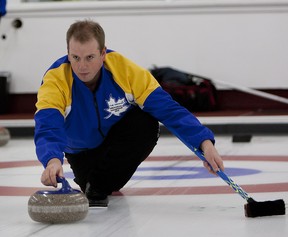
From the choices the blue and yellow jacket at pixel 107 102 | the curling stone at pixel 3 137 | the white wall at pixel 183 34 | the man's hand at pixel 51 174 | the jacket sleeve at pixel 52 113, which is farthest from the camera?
the white wall at pixel 183 34

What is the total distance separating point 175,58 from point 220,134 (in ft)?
3.31

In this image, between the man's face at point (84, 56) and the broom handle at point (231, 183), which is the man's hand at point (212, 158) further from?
the man's face at point (84, 56)

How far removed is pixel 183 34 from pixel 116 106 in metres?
4.17

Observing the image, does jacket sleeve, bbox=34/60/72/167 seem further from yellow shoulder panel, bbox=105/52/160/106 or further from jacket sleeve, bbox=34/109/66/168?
yellow shoulder panel, bbox=105/52/160/106

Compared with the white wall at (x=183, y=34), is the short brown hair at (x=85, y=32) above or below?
above

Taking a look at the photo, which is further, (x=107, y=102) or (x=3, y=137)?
(x=3, y=137)

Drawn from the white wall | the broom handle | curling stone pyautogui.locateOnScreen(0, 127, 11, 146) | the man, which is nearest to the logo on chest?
the man

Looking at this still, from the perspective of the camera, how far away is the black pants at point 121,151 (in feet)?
8.68

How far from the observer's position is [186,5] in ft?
21.6

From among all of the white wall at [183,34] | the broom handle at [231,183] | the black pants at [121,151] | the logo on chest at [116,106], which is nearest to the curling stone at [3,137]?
the white wall at [183,34]

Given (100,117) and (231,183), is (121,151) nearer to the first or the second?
(100,117)

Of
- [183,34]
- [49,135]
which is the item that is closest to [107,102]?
[49,135]

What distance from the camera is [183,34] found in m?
6.64

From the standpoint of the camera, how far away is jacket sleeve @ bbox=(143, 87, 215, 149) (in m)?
2.38
